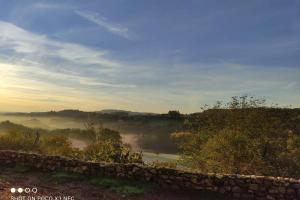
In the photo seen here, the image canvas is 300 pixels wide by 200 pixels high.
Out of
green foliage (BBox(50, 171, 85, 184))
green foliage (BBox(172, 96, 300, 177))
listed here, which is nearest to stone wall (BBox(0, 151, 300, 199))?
green foliage (BBox(50, 171, 85, 184))

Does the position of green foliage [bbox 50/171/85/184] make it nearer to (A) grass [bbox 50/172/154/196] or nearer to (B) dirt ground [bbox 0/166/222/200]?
(A) grass [bbox 50/172/154/196]

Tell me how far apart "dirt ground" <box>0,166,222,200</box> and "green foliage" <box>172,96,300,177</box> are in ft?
52.1

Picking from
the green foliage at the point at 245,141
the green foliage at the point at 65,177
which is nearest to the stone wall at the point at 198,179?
the green foliage at the point at 65,177

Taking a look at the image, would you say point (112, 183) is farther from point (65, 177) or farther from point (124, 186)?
point (65, 177)

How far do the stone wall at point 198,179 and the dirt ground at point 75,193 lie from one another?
47 centimetres

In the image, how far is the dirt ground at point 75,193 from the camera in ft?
61.4

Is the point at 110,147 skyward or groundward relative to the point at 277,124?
groundward

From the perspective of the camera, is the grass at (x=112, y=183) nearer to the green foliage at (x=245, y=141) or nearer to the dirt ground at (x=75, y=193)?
the dirt ground at (x=75, y=193)

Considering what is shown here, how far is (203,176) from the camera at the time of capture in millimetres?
20109

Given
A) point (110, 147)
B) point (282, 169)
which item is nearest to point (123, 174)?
point (110, 147)

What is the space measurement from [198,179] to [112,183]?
3.98 meters

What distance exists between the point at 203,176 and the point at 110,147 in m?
10.7

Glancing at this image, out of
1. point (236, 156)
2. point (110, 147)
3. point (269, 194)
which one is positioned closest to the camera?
point (269, 194)

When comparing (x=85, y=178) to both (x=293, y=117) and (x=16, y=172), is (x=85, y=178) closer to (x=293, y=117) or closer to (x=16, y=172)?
(x=16, y=172)
